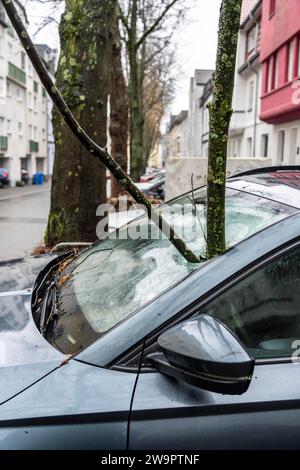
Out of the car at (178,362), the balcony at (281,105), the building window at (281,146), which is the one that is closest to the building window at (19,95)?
the balcony at (281,105)

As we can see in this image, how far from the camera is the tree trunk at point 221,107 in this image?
2232 millimetres

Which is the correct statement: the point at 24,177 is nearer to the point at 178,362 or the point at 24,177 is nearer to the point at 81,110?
the point at 81,110

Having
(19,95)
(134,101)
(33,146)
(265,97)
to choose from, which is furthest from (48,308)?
(33,146)

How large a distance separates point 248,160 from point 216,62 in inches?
382

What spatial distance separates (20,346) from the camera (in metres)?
1.76

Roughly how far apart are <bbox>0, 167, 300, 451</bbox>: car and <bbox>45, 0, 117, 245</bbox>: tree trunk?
3.87 meters

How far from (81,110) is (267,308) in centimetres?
441

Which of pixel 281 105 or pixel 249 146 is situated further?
pixel 249 146

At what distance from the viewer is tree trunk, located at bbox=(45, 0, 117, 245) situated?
5.54m

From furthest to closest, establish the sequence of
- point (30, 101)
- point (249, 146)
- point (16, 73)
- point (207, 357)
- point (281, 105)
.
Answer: point (30, 101) < point (16, 73) < point (249, 146) < point (281, 105) < point (207, 357)

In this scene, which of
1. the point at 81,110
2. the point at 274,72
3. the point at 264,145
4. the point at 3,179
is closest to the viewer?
the point at 81,110

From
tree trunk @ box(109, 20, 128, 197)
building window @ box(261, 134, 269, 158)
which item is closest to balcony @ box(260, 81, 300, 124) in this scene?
building window @ box(261, 134, 269, 158)

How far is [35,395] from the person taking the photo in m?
1.48

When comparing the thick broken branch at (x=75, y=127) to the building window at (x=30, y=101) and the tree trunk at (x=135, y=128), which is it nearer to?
the tree trunk at (x=135, y=128)
